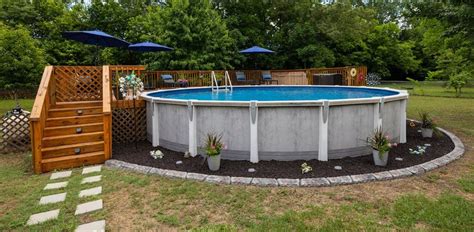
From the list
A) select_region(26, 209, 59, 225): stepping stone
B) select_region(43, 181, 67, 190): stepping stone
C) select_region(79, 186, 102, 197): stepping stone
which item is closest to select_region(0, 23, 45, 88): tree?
select_region(43, 181, 67, 190): stepping stone

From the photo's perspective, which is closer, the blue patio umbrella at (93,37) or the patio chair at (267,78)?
the blue patio umbrella at (93,37)

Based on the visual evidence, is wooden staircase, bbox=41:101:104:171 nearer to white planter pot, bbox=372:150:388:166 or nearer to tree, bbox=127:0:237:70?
white planter pot, bbox=372:150:388:166

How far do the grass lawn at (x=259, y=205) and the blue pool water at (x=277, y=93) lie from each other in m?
4.67

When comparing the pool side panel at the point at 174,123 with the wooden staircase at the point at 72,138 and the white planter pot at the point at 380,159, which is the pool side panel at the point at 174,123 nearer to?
the wooden staircase at the point at 72,138

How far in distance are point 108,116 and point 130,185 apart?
5.83 feet

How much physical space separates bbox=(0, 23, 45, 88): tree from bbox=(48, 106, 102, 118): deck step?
30.3 ft

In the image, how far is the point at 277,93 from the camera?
11375mm

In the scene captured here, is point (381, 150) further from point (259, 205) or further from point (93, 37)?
point (93, 37)

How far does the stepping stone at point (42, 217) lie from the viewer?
313 centimetres

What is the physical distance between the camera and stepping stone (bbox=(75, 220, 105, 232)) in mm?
2920

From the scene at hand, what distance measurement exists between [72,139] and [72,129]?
38 cm

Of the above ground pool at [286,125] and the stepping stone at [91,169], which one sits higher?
the above ground pool at [286,125]

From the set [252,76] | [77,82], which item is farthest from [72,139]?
[252,76]

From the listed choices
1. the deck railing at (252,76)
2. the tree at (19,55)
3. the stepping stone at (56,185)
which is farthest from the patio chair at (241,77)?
the stepping stone at (56,185)
